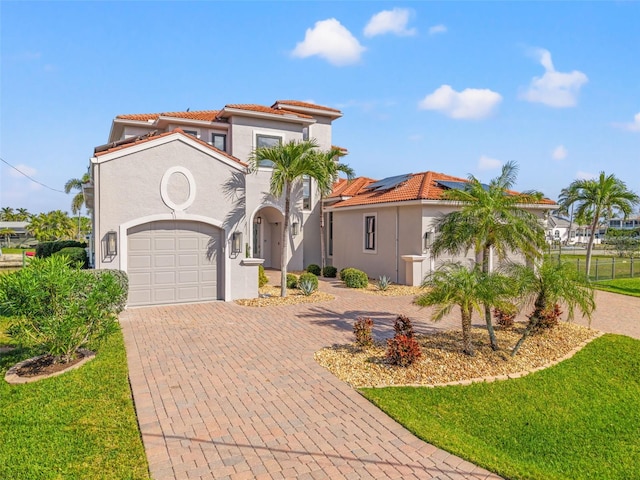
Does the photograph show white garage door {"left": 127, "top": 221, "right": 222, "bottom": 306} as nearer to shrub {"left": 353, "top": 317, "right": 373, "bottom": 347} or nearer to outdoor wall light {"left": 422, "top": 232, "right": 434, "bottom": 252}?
shrub {"left": 353, "top": 317, "right": 373, "bottom": 347}

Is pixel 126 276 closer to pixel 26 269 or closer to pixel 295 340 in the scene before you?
pixel 26 269

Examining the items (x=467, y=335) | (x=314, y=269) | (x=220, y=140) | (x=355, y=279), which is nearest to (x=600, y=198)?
(x=355, y=279)

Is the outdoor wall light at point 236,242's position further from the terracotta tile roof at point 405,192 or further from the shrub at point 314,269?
the terracotta tile roof at point 405,192

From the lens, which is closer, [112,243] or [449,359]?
[449,359]

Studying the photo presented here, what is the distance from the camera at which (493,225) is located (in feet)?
32.9

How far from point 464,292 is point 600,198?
16.3 m

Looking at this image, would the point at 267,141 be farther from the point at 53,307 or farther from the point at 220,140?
the point at 53,307

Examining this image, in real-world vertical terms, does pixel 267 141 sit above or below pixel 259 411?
above

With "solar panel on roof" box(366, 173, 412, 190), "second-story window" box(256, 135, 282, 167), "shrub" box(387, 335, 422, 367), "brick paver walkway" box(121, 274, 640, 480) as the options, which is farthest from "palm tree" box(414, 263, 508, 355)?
"second-story window" box(256, 135, 282, 167)

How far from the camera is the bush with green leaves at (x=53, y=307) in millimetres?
7195

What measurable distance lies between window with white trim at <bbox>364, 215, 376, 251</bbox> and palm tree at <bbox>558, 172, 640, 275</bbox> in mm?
9759

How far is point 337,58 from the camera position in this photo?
46.7 ft

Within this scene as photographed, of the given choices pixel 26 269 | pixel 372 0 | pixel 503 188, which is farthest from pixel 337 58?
pixel 26 269

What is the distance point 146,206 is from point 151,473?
386 inches
